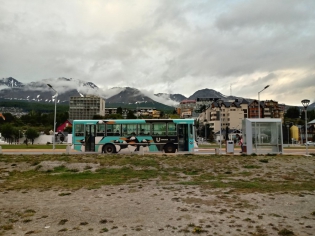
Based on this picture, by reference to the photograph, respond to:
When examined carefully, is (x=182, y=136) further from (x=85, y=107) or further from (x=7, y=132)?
(x=85, y=107)

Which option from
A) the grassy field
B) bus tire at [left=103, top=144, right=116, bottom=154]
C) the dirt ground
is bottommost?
the dirt ground

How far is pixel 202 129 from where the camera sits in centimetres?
11738

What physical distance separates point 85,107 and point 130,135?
15694cm

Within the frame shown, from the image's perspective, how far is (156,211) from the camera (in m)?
7.40

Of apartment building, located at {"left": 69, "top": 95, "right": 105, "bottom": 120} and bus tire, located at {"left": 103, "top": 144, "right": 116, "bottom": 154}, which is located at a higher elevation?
apartment building, located at {"left": 69, "top": 95, "right": 105, "bottom": 120}

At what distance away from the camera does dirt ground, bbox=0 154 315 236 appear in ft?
19.8

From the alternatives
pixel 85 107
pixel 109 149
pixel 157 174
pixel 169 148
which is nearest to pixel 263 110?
Result: pixel 85 107

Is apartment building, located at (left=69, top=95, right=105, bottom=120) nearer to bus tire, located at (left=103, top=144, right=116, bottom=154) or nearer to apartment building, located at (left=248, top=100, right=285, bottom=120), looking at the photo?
apartment building, located at (left=248, top=100, right=285, bottom=120)

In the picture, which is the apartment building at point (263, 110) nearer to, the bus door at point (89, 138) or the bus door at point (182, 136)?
the bus door at point (182, 136)

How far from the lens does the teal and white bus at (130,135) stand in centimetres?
2562

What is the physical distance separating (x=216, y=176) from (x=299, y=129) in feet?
331

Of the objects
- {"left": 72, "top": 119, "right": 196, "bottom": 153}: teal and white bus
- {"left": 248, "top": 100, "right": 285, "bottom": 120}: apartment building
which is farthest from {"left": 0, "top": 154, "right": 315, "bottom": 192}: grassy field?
{"left": 248, "top": 100, "right": 285, "bottom": 120}: apartment building

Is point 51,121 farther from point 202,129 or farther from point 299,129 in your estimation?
point 299,129

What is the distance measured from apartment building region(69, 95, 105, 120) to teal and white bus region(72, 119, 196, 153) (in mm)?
149919
